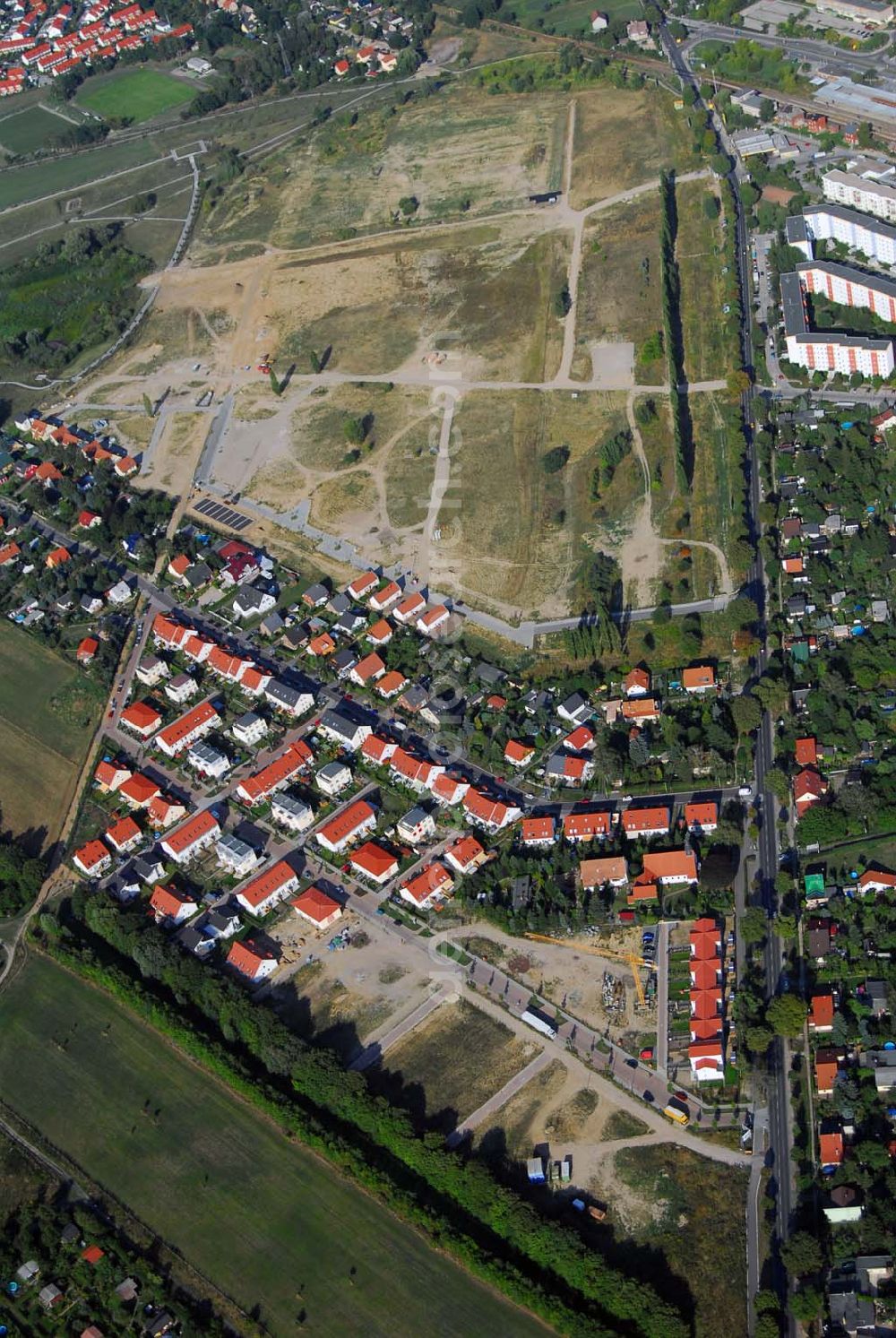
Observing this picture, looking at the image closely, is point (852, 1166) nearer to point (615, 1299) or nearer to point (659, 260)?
point (615, 1299)

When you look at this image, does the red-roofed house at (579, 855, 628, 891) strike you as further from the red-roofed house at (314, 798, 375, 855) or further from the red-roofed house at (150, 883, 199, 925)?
the red-roofed house at (150, 883, 199, 925)

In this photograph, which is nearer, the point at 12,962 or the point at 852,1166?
the point at 852,1166

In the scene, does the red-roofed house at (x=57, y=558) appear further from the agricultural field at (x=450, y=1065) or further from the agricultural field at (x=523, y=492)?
the agricultural field at (x=450, y=1065)

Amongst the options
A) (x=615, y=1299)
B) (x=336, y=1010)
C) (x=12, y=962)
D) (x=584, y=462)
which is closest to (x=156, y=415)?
(x=584, y=462)

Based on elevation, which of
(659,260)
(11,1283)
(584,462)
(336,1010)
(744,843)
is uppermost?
(659,260)

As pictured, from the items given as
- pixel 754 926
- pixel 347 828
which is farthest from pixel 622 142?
pixel 754 926

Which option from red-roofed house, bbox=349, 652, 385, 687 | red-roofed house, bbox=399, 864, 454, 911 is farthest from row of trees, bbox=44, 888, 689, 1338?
red-roofed house, bbox=349, 652, 385, 687
